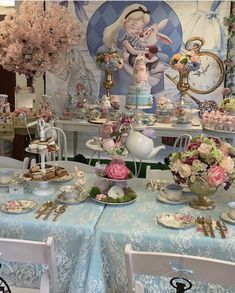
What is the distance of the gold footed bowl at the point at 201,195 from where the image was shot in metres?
1.70

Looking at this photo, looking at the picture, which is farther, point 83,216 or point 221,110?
point 221,110

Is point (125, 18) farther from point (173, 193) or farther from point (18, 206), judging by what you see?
point (18, 206)

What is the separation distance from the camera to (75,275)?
4.83 ft

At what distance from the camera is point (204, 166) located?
166cm

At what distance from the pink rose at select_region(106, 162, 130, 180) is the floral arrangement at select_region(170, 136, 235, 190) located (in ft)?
0.75

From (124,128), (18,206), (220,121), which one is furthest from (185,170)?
(220,121)

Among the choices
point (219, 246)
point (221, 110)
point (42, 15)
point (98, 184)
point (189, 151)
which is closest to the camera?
point (219, 246)

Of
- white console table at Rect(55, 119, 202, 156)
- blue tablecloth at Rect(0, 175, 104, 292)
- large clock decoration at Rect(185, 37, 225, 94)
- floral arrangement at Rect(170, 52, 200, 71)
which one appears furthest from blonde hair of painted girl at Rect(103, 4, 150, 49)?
blue tablecloth at Rect(0, 175, 104, 292)

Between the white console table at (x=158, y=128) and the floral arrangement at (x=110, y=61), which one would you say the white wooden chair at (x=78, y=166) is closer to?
the white console table at (x=158, y=128)

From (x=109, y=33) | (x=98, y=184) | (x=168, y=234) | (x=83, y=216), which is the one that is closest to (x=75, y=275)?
(x=83, y=216)

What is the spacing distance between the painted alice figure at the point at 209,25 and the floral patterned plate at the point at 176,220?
3.43m

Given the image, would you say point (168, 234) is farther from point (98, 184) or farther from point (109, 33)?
point (109, 33)

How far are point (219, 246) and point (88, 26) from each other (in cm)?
392

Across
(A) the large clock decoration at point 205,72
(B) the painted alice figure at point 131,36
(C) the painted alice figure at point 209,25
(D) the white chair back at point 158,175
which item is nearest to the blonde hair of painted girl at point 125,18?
(B) the painted alice figure at point 131,36
